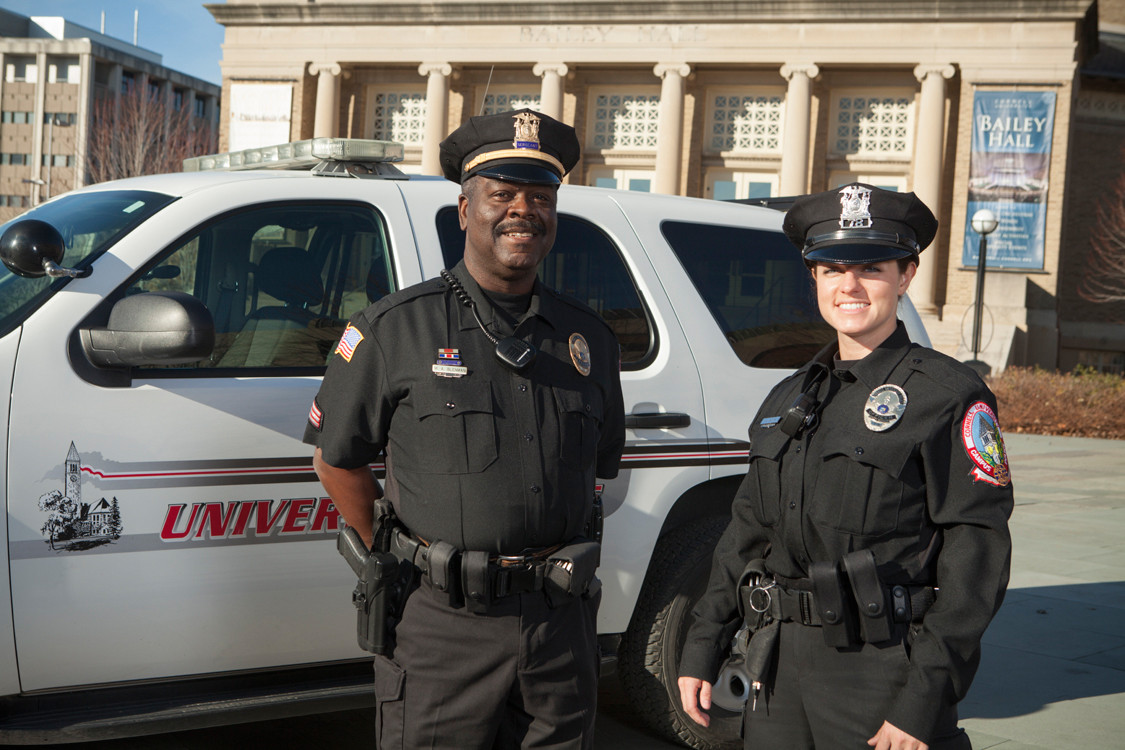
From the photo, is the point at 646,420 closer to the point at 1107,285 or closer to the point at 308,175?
the point at 308,175

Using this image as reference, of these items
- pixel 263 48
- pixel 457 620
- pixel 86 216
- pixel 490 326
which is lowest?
pixel 457 620

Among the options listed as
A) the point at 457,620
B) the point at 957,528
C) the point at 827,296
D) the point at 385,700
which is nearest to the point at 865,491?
the point at 957,528

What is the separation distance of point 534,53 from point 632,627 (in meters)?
36.3

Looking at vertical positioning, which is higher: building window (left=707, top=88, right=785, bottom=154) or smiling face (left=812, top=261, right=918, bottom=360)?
building window (left=707, top=88, right=785, bottom=154)

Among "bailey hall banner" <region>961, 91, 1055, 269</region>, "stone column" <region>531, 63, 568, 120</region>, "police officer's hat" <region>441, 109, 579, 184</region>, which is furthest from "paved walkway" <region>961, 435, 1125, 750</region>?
"stone column" <region>531, 63, 568, 120</region>

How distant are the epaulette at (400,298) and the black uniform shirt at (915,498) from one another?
890mm

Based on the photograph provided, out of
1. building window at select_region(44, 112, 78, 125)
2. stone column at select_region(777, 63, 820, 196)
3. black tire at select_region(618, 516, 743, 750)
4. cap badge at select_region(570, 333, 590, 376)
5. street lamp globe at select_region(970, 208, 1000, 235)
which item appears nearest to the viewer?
cap badge at select_region(570, 333, 590, 376)

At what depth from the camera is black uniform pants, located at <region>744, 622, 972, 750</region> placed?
7.25 ft

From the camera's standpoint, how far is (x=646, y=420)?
3785mm

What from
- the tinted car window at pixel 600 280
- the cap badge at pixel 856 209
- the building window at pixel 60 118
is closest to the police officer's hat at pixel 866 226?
the cap badge at pixel 856 209

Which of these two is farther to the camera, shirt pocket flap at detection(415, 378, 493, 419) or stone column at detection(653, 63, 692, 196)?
stone column at detection(653, 63, 692, 196)

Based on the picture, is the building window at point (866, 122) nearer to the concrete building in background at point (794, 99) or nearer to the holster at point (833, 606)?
the concrete building in background at point (794, 99)

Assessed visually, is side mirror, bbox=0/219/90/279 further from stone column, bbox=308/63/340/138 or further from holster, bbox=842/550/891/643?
stone column, bbox=308/63/340/138

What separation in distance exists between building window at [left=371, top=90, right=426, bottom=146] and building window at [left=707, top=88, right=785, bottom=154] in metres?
10.7
